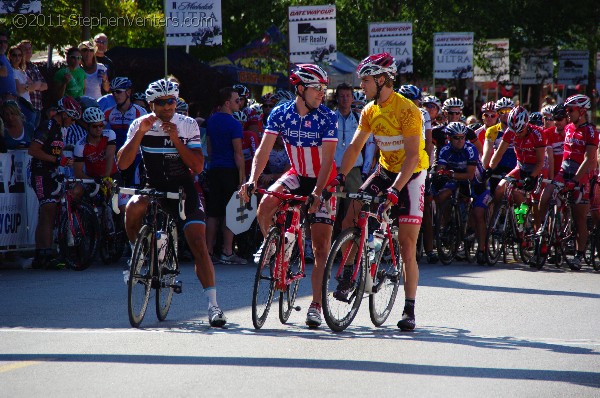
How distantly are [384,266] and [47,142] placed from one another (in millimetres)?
5847

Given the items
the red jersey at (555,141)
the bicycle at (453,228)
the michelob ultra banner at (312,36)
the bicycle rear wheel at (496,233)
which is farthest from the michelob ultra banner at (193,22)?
the bicycle rear wheel at (496,233)

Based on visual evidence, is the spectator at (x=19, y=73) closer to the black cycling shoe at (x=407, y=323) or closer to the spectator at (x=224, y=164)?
the spectator at (x=224, y=164)

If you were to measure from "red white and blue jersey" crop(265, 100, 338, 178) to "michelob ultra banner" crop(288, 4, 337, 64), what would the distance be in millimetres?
11137

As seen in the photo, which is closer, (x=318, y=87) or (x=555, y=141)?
(x=318, y=87)

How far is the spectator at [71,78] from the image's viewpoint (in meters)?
18.2

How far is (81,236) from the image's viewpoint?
46.3 ft

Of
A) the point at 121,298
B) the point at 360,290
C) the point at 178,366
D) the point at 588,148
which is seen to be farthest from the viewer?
the point at 588,148

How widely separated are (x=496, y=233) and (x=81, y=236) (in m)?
5.44

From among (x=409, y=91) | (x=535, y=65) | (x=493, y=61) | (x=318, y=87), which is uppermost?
(x=535, y=65)

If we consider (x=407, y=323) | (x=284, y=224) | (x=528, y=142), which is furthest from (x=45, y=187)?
(x=528, y=142)

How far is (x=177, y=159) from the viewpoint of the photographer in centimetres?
963

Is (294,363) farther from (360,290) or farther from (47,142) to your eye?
(47,142)

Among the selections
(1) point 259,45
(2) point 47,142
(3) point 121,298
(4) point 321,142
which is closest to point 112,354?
(4) point 321,142

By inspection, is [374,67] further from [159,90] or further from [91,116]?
[91,116]
